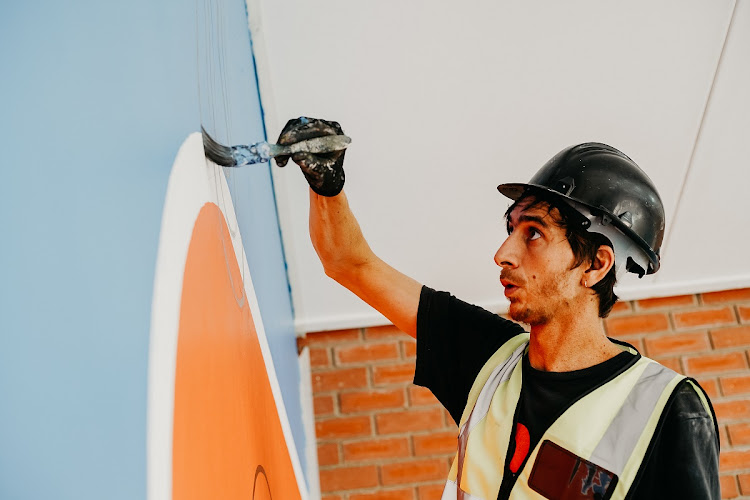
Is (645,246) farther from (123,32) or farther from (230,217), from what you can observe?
(123,32)

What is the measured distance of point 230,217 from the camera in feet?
3.37

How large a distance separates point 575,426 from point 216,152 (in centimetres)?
75

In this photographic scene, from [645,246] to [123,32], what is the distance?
1078mm

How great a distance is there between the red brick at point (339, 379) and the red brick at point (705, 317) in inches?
45.9

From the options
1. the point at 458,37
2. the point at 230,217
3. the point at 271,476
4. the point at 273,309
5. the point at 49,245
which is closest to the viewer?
the point at 49,245

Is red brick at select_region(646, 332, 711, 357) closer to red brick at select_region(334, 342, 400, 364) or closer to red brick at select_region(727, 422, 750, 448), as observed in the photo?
red brick at select_region(727, 422, 750, 448)

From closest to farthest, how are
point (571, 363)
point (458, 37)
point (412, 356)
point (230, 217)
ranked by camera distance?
point (230, 217) < point (571, 363) < point (458, 37) < point (412, 356)

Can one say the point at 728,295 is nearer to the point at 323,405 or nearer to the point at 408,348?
the point at 408,348

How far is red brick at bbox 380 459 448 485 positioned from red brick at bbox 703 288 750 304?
1.14 meters

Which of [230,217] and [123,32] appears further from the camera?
[230,217]

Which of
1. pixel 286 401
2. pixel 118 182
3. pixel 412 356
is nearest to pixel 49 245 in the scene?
pixel 118 182

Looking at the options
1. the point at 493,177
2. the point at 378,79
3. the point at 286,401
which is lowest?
the point at 286,401

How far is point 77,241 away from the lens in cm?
39

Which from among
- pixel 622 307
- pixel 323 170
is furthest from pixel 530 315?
pixel 622 307
